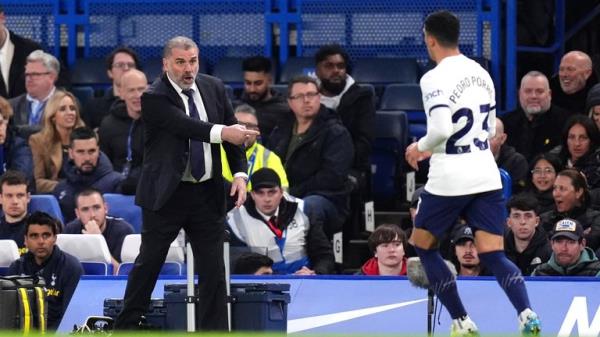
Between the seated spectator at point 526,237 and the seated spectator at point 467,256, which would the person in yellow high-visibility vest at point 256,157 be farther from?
the seated spectator at point 526,237

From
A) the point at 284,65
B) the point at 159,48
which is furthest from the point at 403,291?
the point at 159,48

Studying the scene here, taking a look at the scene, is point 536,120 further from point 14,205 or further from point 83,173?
point 14,205

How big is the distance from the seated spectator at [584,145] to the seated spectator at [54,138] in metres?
4.34

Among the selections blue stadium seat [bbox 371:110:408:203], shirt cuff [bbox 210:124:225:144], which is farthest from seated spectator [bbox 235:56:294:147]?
shirt cuff [bbox 210:124:225:144]

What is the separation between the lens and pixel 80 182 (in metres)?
14.5

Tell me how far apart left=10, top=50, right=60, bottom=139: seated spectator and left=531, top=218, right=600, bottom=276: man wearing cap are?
17.8 feet

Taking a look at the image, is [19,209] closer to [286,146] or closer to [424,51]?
[286,146]

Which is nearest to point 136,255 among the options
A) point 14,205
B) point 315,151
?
point 14,205

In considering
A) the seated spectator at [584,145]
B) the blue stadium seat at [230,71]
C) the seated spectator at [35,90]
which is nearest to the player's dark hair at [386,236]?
the seated spectator at [584,145]

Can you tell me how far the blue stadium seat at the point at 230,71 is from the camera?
1697cm

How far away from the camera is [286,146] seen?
14.7m

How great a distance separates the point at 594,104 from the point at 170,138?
199 inches

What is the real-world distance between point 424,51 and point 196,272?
22.8 ft

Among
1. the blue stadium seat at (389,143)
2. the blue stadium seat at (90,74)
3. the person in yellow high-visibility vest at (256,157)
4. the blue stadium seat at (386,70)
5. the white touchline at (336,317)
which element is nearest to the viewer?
the white touchline at (336,317)
